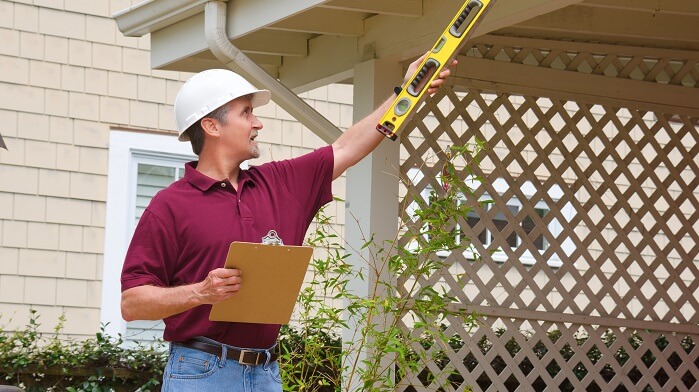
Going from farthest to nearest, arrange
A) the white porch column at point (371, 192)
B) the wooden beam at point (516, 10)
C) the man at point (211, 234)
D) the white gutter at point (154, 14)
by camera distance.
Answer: the white gutter at point (154, 14) < the white porch column at point (371, 192) < the wooden beam at point (516, 10) < the man at point (211, 234)

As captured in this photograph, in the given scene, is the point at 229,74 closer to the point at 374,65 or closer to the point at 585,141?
the point at 374,65

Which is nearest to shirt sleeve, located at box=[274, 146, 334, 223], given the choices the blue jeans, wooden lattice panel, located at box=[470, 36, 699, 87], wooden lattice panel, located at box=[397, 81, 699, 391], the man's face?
the man's face

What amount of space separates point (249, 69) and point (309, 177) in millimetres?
1875

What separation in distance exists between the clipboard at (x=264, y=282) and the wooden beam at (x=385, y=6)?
206 centimetres

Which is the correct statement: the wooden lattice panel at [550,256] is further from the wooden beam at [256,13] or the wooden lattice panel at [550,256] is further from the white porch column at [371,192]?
the wooden beam at [256,13]

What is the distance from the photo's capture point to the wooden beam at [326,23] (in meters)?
4.98

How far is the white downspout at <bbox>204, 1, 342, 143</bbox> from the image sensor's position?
16.1ft

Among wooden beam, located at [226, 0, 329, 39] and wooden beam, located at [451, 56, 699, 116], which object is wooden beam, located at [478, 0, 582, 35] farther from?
wooden beam, located at [451, 56, 699, 116]

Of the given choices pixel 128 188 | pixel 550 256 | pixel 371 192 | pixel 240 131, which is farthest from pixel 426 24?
pixel 128 188

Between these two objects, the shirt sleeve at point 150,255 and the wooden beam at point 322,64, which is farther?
the wooden beam at point 322,64

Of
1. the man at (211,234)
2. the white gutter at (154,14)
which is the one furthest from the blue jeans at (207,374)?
the white gutter at (154,14)

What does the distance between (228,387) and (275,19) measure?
2.26 metres

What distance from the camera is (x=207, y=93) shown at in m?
3.01

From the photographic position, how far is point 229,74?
3.04 metres
